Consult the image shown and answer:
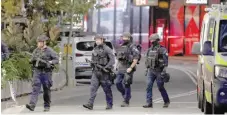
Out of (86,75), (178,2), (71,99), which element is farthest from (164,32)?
(71,99)

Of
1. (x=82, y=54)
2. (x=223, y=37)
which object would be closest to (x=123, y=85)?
(x=223, y=37)

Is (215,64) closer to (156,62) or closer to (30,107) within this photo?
(156,62)

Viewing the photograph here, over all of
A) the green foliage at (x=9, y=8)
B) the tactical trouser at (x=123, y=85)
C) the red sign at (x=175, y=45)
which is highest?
the green foliage at (x=9, y=8)

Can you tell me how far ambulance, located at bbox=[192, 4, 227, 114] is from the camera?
12812mm

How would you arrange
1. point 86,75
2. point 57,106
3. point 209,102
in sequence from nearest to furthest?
point 209,102 → point 57,106 → point 86,75

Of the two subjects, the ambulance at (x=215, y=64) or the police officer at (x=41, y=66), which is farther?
the police officer at (x=41, y=66)

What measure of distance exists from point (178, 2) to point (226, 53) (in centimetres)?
4272

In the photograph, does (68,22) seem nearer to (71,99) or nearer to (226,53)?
(71,99)

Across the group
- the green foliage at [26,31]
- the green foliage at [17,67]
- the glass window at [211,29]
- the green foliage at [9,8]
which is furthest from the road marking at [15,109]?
the green foliage at [9,8]

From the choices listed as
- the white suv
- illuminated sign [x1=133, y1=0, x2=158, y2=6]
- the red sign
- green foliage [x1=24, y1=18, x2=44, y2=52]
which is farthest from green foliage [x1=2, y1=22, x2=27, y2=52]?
the red sign

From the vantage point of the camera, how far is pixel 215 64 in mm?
12945

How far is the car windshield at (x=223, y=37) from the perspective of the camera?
1338 cm

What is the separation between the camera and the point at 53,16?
25469mm

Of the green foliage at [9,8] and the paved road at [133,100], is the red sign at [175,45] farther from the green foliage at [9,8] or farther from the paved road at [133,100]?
the green foliage at [9,8]
